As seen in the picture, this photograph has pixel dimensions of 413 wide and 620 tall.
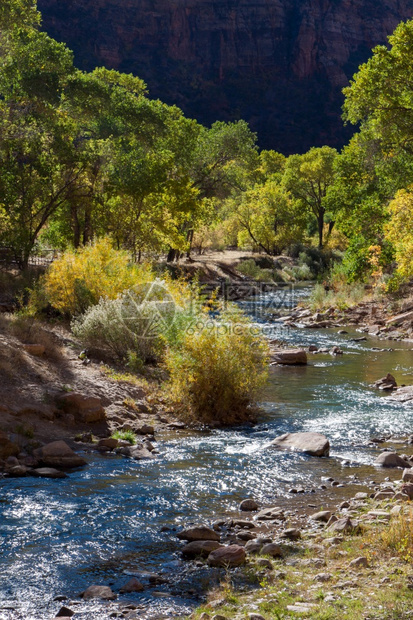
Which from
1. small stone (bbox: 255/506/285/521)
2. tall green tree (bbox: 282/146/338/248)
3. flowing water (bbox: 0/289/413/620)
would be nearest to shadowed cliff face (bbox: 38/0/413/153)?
tall green tree (bbox: 282/146/338/248)

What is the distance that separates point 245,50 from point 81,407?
134 m

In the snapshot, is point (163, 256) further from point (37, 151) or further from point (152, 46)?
point (152, 46)

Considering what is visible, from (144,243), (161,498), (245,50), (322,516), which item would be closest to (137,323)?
(161,498)

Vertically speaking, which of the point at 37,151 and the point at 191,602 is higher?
the point at 37,151

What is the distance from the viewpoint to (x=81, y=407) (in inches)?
427

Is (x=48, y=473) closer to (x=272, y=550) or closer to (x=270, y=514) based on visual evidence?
(x=270, y=514)

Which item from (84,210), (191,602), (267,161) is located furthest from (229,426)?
(267,161)

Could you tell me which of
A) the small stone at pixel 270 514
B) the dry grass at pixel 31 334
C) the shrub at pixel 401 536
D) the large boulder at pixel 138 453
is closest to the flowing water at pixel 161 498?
the large boulder at pixel 138 453

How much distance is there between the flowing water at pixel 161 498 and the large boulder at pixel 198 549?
0.13m

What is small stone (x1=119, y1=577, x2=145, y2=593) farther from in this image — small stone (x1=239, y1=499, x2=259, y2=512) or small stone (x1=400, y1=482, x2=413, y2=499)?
small stone (x1=400, y1=482, x2=413, y2=499)

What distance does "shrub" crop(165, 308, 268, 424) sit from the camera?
11.5m

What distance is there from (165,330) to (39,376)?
3.03 m

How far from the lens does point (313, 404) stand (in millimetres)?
13125

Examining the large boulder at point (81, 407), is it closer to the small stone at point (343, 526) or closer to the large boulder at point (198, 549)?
the large boulder at point (198, 549)
